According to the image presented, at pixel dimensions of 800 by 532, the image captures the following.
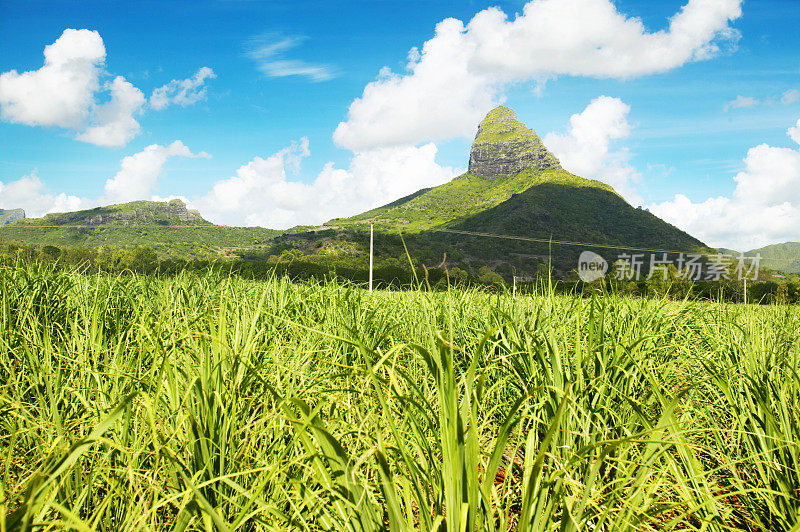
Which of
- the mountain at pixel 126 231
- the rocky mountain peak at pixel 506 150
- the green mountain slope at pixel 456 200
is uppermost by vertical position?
the rocky mountain peak at pixel 506 150

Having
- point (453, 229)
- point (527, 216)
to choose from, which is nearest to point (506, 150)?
point (527, 216)

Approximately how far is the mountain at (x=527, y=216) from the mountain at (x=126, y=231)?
56.5 ft

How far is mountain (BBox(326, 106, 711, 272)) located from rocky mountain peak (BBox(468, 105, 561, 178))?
48 cm

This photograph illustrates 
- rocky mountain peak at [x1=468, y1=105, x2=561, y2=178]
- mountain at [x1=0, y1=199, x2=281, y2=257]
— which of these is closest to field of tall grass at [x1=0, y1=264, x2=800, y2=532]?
mountain at [x1=0, y1=199, x2=281, y2=257]

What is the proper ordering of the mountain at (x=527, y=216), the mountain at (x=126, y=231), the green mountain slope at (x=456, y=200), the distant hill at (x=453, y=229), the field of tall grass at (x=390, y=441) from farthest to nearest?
1. the green mountain slope at (x=456, y=200)
2. the mountain at (x=527, y=216)
3. the mountain at (x=126, y=231)
4. the distant hill at (x=453, y=229)
5. the field of tall grass at (x=390, y=441)

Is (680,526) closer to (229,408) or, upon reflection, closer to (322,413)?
(322,413)

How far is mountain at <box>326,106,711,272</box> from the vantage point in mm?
52875

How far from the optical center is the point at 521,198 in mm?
71188

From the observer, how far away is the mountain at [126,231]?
132ft

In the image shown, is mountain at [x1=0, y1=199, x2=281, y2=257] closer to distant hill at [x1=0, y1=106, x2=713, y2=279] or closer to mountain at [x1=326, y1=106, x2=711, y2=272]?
distant hill at [x1=0, y1=106, x2=713, y2=279]

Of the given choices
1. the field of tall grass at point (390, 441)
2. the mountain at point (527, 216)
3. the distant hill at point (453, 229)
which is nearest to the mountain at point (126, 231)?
the distant hill at point (453, 229)

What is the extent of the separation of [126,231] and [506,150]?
103376 millimetres

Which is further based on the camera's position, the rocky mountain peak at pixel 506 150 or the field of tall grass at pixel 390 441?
the rocky mountain peak at pixel 506 150

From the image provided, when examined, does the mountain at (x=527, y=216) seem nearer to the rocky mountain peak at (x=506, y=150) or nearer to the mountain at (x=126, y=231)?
the rocky mountain peak at (x=506, y=150)
